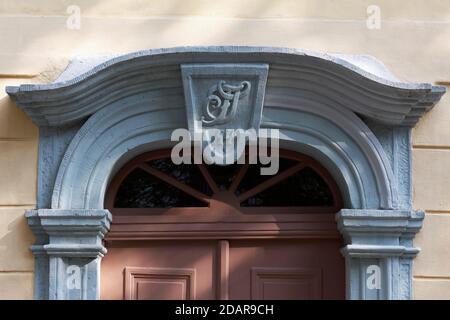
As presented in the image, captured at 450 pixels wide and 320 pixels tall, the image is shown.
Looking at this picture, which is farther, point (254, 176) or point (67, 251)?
point (254, 176)

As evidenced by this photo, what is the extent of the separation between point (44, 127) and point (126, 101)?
1.78 ft

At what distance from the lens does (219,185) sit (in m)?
7.04

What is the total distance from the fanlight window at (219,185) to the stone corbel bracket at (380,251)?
0.40 m

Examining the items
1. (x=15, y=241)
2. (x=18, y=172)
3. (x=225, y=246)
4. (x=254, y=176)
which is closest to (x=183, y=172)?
(x=254, y=176)

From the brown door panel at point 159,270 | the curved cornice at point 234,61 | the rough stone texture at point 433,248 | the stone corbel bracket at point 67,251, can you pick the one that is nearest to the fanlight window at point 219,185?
the brown door panel at point 159,270

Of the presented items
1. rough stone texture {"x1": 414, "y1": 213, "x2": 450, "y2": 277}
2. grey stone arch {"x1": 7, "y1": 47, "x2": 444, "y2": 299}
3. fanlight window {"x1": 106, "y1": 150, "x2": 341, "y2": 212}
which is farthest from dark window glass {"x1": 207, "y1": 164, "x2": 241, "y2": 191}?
rough stone texture {"x1": 414, "y1": 213, "x2": 450, "y2": 277}

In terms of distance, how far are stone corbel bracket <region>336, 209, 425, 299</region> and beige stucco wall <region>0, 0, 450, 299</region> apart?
0.34 meters

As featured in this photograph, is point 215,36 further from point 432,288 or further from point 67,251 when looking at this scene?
point 432,288

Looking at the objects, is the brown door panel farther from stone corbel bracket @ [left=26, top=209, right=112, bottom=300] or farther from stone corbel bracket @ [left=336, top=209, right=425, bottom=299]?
stone corbel bracket @ [left=336, top=209, right=425, bottom=299]

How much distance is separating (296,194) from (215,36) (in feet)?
3.69

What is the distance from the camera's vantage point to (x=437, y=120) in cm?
684

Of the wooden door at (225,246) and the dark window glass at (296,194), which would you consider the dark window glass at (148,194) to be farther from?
the dark window glass at (296,194)

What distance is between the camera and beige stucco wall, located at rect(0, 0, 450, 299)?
6.82m

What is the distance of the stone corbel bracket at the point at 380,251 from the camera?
6.60 m
